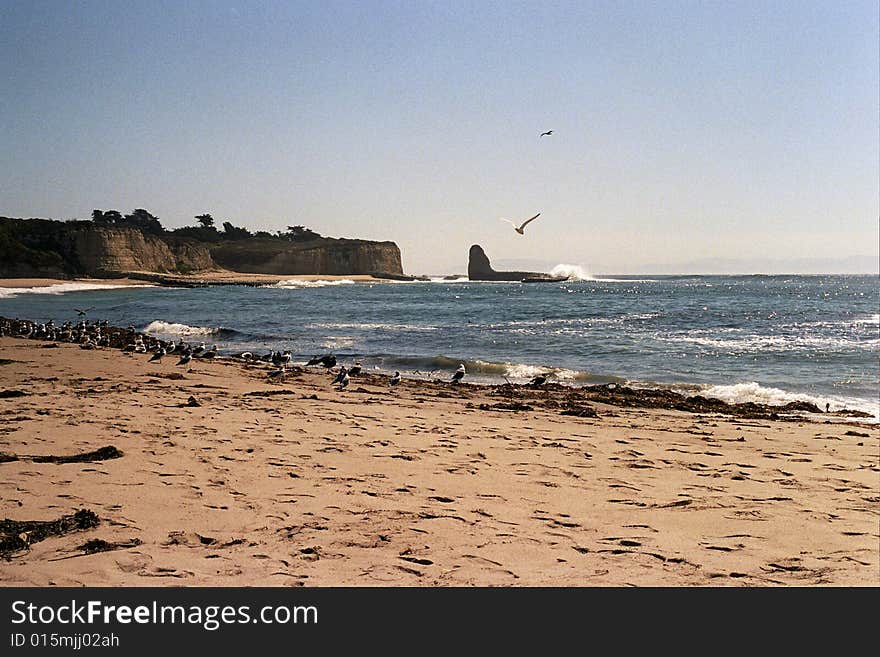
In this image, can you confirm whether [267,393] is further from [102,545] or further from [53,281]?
[53,281]

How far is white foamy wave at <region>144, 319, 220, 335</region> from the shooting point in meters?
22.1

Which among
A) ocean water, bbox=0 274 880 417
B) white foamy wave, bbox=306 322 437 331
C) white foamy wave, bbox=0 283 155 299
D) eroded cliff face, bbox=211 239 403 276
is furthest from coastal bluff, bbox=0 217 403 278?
white foamy wave, bbox=306 322 437 331

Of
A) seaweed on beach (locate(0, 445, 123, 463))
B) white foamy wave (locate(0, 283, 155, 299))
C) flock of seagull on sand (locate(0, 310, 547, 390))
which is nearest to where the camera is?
seaweed on beach (locate(0, 445, 123, 463))

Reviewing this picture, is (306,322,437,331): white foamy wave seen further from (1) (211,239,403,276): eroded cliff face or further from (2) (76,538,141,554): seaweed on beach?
(1) (211,239,403,276): eroded cliff face

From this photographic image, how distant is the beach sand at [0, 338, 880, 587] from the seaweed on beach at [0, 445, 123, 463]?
0.26 ft

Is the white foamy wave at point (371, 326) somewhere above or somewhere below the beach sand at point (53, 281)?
below

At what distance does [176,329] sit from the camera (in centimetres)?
2270

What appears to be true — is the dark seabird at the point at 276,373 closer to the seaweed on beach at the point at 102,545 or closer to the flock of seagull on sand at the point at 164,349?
the flock of seagull on sand at the point at 164,349

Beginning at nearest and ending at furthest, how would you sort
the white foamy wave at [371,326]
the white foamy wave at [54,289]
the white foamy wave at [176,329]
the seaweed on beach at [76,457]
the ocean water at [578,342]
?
the seaweed on beach at [76,457] < the ocean water at [578,342] < the white foamy wave at [176,329] < the white foamy wave at [371,326] < the white foamy wave at [54,289]

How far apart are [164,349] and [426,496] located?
11770 millimetres

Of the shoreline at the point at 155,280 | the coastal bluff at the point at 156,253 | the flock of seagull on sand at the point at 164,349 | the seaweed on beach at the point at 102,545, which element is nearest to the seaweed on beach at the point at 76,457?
the seaweed on beach at the point at 102,545

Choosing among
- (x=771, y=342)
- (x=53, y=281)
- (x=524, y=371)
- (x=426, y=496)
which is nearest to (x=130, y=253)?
(x=53, y=281)

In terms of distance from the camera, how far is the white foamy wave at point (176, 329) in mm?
22078
